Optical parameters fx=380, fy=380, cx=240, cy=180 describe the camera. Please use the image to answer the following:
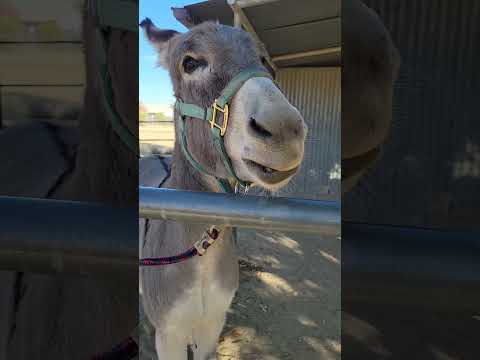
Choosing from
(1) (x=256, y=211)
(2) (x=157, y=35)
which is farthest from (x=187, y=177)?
(1) (x=256, y=211)

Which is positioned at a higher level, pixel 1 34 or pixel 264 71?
pixel 264 71

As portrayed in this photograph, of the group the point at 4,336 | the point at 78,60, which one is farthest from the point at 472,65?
the point at 4,336

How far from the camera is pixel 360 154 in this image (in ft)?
0.85

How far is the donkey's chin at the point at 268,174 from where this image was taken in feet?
3.34

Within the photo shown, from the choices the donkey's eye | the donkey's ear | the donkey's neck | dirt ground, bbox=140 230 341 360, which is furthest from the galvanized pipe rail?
the donkey's ear

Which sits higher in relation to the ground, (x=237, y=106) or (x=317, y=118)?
(x=317, y=118)

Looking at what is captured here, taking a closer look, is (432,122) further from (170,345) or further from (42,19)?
(170,345)

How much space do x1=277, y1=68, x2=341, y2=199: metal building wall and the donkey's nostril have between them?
362cm

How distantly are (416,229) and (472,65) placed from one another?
4.4 inches

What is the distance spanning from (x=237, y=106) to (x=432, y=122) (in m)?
0.87

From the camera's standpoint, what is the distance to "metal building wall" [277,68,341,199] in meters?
4.62

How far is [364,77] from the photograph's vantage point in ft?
0.79

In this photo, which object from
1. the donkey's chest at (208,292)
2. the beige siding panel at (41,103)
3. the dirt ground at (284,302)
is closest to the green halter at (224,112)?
the donkey's chest at (208,292)

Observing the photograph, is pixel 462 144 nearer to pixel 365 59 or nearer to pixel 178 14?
pixel 365 59
